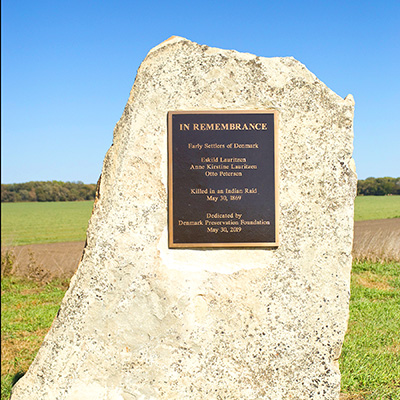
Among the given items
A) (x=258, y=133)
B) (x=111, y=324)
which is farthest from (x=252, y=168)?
(x=111, y=324)

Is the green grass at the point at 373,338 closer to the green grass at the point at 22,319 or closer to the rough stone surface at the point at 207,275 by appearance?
the rough stone surface at the point at 207,275

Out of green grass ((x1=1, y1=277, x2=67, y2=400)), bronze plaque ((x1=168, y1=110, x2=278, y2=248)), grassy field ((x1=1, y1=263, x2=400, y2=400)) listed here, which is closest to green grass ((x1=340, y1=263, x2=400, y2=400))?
grassy field ((x1=1, y1=263, x2=400, y2=400))

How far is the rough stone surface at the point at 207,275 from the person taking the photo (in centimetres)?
319

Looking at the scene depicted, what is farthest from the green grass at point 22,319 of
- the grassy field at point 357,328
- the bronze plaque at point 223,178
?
the bronze plaque at point 223,178

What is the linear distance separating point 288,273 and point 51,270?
22.9ft

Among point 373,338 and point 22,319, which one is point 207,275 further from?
point 22,319

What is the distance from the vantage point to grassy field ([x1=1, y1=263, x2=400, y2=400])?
4.25 metres

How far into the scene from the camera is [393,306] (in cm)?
662

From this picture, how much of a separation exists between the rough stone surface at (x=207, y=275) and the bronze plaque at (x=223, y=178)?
0.29ft

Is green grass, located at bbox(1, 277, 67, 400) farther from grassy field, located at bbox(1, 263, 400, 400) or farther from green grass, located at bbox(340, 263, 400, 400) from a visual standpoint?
green grass, located at bbox(340, 263, 400, 400)

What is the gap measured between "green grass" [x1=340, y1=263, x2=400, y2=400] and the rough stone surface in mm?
1210

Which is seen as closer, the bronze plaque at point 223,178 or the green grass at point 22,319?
the bronze plaque at point 223,178

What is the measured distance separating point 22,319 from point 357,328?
503 cm

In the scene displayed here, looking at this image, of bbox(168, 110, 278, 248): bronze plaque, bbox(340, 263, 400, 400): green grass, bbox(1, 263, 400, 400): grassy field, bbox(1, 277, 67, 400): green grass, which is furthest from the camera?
bbox(1, 277, 67, 400): green grass
